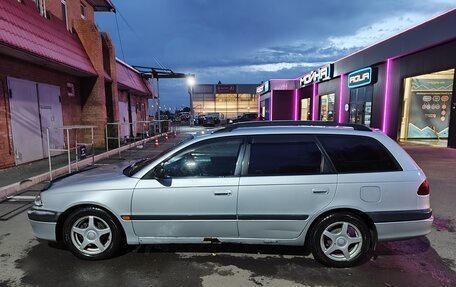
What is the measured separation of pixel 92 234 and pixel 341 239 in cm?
298

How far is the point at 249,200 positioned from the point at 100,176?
6.45 feet

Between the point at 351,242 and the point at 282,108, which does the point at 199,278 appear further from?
the point at 282,108

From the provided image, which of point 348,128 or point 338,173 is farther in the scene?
point 348,128

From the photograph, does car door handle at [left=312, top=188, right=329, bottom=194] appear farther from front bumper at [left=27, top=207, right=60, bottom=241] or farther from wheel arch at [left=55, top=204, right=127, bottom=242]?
front bumper at [left=27, top=207, right=60, bottom=241]

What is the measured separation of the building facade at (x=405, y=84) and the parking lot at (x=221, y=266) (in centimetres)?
1146

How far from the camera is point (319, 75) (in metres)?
24.4

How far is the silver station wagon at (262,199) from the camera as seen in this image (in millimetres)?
3453

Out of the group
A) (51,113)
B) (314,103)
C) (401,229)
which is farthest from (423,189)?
(314,103)

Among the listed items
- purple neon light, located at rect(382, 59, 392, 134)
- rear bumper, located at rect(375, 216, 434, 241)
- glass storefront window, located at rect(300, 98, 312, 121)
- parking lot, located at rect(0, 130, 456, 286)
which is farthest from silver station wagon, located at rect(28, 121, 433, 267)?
glass storefront window, located at rect(300, 98, 312, 121)

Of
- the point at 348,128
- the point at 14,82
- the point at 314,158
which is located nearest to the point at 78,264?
the point at 314,158

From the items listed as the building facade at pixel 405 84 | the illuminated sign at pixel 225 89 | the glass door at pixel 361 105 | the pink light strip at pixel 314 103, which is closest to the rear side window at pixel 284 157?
the building facade at pixel 405 84

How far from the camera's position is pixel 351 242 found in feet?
11.5

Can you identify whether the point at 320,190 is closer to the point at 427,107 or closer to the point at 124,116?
the point at 427,107

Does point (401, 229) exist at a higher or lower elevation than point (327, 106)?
lower
